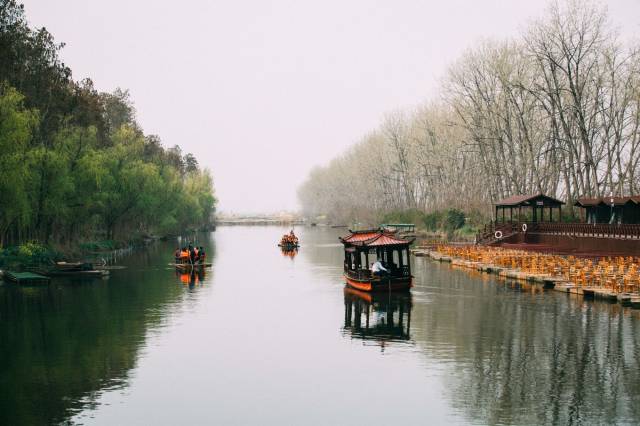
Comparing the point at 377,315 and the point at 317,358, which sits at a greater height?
the point at 377,315

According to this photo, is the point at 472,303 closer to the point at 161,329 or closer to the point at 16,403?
the point at 161,329

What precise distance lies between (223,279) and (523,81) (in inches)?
1548

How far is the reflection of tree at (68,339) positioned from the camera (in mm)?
21016

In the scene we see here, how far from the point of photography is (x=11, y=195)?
163 ft

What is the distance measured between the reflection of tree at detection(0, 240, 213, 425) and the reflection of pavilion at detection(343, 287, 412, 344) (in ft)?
29.1

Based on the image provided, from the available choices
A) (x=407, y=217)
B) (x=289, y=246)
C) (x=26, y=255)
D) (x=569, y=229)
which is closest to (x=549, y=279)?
(x=569, y=229)

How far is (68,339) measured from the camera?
30.3 m

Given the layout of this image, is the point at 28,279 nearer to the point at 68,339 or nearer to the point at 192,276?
the point at 192,276

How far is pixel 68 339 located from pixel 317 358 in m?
10.1

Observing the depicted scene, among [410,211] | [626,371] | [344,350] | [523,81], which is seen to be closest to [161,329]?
[344,350]

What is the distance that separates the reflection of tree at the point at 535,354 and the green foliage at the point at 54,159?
28.4m

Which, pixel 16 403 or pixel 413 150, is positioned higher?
pixel 413 150

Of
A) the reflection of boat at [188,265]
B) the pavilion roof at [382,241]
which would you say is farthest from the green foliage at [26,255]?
the pavilion roof at [382,241]

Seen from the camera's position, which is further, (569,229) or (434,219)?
(434,219)
